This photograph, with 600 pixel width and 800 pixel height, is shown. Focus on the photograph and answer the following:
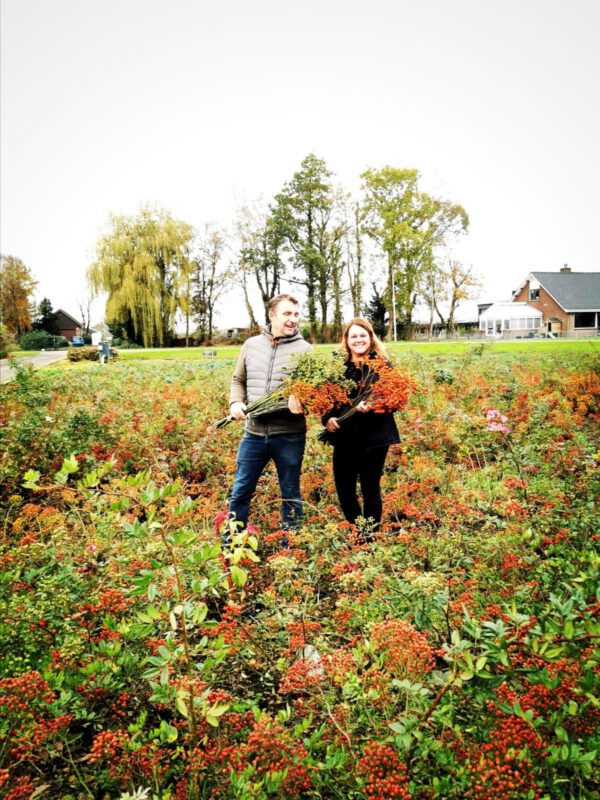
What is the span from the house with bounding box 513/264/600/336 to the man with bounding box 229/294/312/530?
125 feet

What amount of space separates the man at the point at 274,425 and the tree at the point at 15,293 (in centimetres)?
5238

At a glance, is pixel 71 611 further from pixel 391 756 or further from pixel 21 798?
pixel 391 756

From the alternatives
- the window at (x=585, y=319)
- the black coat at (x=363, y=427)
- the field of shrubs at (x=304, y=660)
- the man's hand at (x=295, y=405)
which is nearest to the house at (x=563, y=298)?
the window at (x=585, y=319)

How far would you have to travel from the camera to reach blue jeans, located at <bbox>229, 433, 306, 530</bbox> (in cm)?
372

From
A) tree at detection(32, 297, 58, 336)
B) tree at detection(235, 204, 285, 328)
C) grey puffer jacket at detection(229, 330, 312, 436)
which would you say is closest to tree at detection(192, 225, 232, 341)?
tree at detection(235, 204, 285, 328)

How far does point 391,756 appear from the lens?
1.50 m

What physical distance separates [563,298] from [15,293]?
52.0 meters

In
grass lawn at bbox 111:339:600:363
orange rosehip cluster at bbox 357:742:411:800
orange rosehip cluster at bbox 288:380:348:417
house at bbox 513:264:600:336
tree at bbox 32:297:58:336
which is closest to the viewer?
orange rosehip cluster at bbox 357:742:411:800

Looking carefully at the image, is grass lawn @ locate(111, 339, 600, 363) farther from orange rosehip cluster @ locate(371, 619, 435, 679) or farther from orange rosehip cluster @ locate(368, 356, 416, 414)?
orange rosehip cluster @ locate(371, 619, 435, 679)

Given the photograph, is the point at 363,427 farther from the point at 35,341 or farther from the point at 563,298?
the point at 35,341

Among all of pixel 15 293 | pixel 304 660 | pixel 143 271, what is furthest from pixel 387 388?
pixel 15 293

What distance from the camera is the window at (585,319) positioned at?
3647 centimetres

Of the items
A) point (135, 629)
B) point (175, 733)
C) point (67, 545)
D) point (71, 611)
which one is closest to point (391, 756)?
point (175, 733)

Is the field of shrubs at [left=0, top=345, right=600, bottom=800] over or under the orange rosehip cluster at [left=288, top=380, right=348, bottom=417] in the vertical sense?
under
